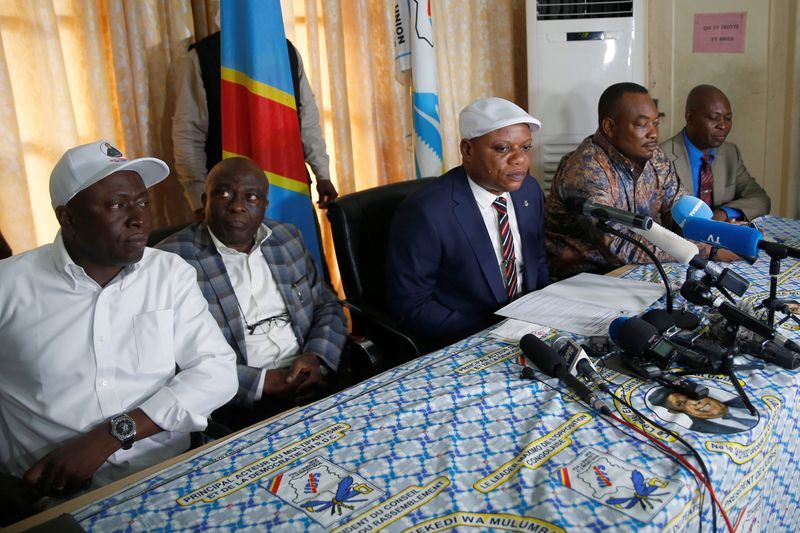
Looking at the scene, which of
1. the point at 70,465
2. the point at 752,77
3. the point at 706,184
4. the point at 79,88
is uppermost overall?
the point at 79,88

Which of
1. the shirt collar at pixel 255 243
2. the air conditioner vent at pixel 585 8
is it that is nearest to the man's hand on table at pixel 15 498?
the shirt collar at pixel 255 243

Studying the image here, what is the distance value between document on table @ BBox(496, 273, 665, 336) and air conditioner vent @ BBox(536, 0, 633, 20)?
90.2 inches

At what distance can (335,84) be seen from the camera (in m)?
3.39

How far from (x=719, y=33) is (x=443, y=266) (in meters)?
3.11

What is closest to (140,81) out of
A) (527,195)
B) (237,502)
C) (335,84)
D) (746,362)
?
(335,84)

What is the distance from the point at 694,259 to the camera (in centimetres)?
150

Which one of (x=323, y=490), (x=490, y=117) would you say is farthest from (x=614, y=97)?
(x=323, y=490)

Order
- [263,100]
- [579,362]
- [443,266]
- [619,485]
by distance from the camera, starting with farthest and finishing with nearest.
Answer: [263,100] < [443,266] < [579,362] < [619,485]

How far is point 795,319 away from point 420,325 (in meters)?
1.03

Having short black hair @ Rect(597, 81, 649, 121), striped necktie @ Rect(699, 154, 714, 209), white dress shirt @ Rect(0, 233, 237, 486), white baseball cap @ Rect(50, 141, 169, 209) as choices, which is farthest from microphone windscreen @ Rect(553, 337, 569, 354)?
Answer: striped necktie @ Rect(699, 154, 714, 209)

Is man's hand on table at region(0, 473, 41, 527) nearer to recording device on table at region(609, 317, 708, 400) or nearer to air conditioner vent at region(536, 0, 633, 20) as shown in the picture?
recording device on table at region(609, 317, 708, 400)

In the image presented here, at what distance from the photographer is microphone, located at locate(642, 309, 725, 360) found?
137 cm

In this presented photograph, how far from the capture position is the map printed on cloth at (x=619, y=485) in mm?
964

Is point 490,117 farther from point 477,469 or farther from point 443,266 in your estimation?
point 477,469
